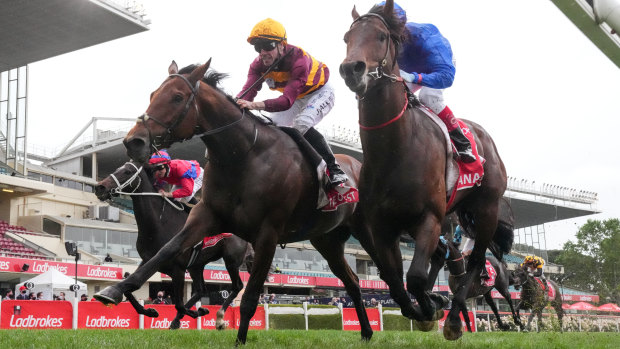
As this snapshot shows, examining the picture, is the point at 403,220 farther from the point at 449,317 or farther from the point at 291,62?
the point at 291,62

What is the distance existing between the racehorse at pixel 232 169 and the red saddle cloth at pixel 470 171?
4.56ft

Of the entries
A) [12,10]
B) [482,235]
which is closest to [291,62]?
[482,235]

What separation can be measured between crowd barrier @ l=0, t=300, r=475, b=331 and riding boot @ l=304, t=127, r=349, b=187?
27.6ft

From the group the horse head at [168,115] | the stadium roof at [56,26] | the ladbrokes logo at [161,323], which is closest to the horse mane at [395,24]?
the horse head at [168,115]

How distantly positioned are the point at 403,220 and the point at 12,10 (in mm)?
32929

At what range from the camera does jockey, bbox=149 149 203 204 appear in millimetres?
10109

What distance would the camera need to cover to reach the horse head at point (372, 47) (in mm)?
5078

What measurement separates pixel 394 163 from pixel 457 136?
113cm

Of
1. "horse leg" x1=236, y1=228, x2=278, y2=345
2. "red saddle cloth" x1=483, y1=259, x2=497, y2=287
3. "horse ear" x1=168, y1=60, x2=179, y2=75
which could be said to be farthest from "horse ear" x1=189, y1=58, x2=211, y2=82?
"red saddle cloth" x1=483, y1=259, x2=497, y2=287

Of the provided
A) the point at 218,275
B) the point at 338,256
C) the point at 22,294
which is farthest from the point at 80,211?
the point at 338,256

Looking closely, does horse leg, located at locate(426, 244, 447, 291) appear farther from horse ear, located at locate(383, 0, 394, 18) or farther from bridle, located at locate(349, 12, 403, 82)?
horse ear, located at locate(383, 0, 394, 18)

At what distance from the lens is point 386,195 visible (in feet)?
18.1

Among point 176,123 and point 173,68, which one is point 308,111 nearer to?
point 173,68

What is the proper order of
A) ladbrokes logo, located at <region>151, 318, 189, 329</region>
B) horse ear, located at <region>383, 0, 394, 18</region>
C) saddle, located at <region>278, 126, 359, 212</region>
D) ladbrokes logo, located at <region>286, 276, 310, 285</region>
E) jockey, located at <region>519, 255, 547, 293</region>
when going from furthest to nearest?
ladbrokes logo, located at <region>286, 276, 310, 285</region>
jockey, located at <region>519, 255, 547, 293</region>
ladbrokes logo, located at <region>151, 318, 189, 329</region>
saddle, located at <region>278, 126, 359, 212</region>
horse ear, located at <region>383, 0, 394, 18</region>
